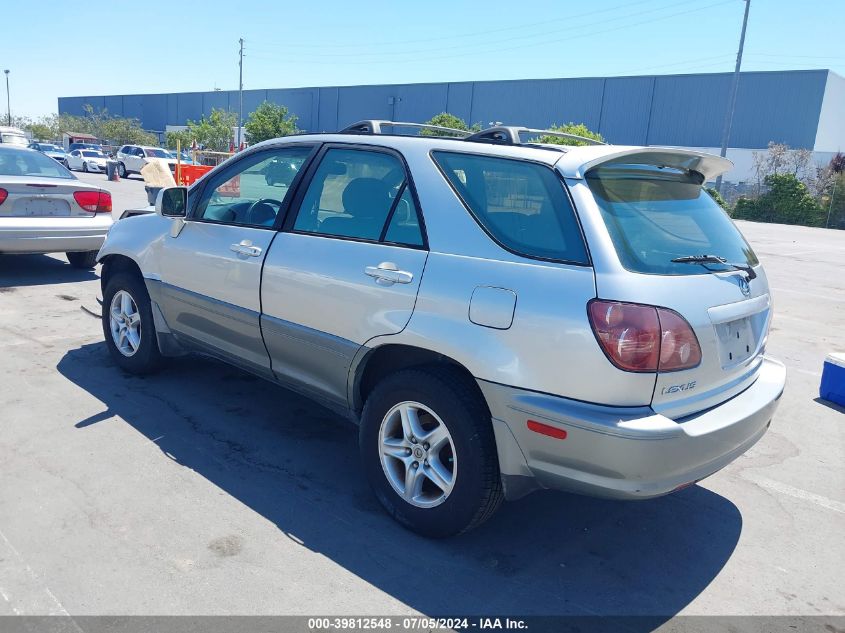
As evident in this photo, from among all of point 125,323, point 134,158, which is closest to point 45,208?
point 125,323

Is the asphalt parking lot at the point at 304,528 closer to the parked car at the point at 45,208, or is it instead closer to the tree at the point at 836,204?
the parked car at the point at 45,208

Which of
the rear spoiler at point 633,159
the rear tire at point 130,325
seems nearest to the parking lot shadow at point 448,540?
the rear tire at point 130,325

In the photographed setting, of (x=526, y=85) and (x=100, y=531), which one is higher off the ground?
(x=526, y=85)

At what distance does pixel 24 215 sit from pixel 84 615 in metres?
6.58

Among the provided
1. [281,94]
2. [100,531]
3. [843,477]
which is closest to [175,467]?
[100,531]

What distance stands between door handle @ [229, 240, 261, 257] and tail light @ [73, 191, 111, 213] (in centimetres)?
A: 520

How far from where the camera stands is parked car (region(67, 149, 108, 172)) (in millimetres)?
36125

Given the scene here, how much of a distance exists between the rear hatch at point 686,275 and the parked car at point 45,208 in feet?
23.4

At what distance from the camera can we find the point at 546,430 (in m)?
2.77

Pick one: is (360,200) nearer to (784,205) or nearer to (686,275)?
(686,275)

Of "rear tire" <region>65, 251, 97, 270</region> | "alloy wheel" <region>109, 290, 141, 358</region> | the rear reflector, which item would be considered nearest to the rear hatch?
the rear reflector

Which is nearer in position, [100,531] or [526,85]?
[100,531]

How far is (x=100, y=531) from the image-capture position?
317cm

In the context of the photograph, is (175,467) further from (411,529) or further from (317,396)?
(411,529)
